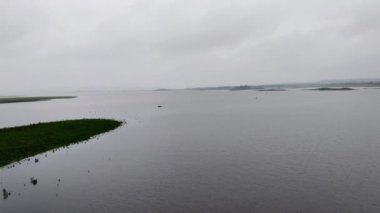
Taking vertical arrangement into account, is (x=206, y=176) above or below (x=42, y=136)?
below

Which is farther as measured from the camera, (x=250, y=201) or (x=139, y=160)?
(x=139, y=160)

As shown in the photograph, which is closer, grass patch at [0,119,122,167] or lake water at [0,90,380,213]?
lake water at [0,90,380,213]

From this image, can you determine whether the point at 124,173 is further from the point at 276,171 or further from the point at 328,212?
the point at 328,212

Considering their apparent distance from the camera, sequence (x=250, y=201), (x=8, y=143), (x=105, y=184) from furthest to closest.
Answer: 1. (x=8, y=143)
2. (x=105, y=184)
3. (x=250, y=201)

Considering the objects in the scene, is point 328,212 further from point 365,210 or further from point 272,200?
point 272,200

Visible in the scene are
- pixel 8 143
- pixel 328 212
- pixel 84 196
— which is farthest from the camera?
pixel 8 143

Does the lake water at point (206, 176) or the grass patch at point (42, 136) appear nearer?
the lake water at point (206, 176)

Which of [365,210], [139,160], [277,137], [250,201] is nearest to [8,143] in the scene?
[139,160]

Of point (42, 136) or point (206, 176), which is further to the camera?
point (42, 136)
